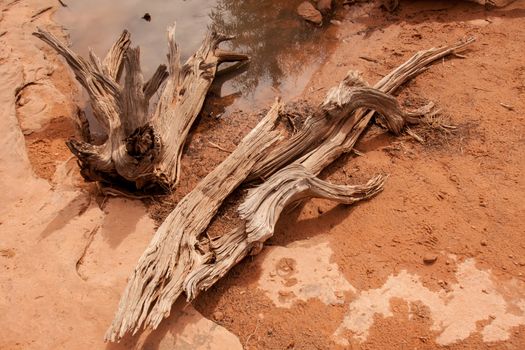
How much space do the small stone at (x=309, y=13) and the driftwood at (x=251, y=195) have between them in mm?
2112

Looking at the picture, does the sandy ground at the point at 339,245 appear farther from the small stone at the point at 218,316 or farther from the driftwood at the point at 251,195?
the driftwood at the point at 251,195

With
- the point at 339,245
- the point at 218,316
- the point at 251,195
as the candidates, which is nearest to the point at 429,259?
the point at 339,245

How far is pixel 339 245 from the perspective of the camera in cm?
409

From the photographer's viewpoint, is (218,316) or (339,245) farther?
(339,245)

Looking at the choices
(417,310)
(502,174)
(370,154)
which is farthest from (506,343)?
(370,154)

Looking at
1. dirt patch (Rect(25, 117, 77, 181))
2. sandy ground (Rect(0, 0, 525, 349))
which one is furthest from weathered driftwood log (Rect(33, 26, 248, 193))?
dirt patch (Rect(25, 117, 77, 181))

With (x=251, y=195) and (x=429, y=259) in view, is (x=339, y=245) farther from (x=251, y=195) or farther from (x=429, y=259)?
(x=251, y=195)

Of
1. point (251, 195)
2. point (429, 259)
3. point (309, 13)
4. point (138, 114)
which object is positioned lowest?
point (429, 259)

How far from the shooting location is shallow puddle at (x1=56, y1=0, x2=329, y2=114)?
629 centimetres

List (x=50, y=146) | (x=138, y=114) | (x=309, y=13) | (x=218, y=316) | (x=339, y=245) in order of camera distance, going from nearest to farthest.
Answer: (x=218, y=316)
(x=339, y=245)
(x=138, y=114)
(x=50, y=146)
(x=309, y=13)

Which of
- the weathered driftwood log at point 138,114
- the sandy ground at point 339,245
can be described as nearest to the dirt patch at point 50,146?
the sandy ground at point 339,245

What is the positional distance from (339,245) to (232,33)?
4.21m

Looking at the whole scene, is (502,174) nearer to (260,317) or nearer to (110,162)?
(260,317)

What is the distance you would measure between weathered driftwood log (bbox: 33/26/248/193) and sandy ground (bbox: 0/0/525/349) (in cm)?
27
